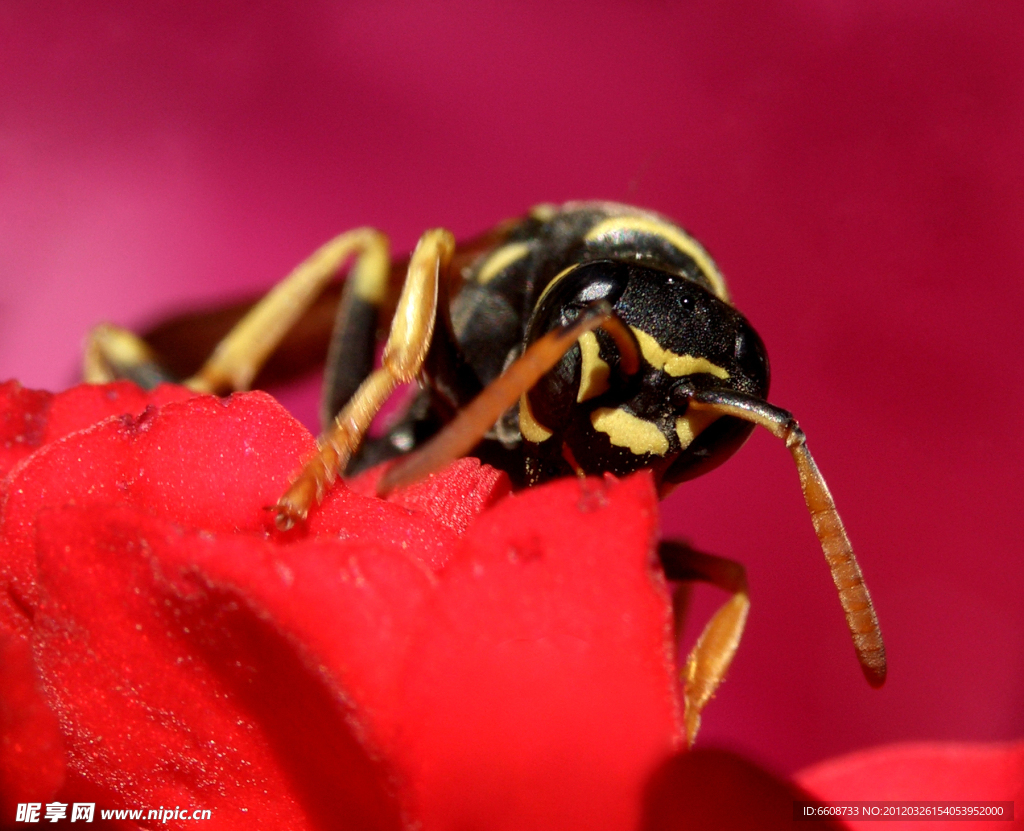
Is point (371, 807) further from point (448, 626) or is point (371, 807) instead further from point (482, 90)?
point (482, 90)

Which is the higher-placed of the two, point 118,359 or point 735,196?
point 735,196

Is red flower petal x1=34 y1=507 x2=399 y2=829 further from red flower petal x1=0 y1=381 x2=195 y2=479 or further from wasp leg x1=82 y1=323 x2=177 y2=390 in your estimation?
wasp leg x1=82 y1=323 x2=177 y2=390

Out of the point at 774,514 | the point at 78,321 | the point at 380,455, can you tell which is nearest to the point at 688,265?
the point at 380,455

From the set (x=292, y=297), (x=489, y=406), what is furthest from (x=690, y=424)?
(x=292, y=297)

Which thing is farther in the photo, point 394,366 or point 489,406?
point 394,366

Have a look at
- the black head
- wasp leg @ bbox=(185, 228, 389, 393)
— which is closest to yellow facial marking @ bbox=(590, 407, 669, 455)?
the black head

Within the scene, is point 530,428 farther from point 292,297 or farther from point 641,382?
point 292,297
